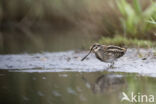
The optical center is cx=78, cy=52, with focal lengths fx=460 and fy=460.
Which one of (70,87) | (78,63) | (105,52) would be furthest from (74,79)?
(78,63)

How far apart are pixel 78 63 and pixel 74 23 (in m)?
12.2

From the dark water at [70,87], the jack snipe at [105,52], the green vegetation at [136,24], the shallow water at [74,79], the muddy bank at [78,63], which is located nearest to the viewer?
the dark water at [70,87]

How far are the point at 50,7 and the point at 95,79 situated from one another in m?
17.1

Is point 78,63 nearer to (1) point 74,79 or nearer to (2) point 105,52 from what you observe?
(2) point 105,52

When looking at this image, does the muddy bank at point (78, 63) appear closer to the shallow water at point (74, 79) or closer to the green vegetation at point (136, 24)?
the shallow water at point (74, 79)

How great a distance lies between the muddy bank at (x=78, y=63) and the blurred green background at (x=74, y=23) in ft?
1.93

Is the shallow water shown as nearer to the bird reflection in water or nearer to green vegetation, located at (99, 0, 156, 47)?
the bird reflection in water

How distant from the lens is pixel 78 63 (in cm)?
941

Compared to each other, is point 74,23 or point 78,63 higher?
point 78,63

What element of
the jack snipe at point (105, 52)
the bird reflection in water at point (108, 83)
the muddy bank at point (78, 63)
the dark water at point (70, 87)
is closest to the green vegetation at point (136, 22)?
the muddy bank at point (78, 63)

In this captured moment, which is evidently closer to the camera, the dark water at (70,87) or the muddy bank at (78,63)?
the dark water at (70,87)

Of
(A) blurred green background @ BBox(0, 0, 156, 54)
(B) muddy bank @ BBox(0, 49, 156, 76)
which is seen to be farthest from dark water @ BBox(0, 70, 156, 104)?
(A) blurred green background @ BBox(0, 0, 156, 54)

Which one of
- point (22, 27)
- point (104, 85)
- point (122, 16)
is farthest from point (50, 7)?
point (104, 85)

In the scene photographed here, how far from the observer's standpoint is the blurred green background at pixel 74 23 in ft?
40.9
